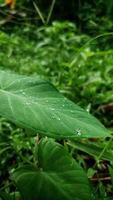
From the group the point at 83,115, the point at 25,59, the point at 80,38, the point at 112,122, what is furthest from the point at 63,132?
the point at 80,38

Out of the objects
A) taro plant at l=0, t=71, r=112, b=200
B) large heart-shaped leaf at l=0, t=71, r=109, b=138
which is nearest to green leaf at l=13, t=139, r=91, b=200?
taro plant at l=0, t=71, r=112, b=200

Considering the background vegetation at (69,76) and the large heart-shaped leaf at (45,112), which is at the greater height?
the large heart-shaped leaf at (45,112)

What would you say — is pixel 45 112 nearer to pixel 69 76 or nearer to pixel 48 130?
pixel 48 130

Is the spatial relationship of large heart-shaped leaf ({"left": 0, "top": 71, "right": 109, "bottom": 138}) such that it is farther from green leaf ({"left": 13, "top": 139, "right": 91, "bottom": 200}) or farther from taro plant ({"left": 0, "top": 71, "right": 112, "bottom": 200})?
green leaf ({"left": 13, "top": 139, "right": 91, "bottom": 200})

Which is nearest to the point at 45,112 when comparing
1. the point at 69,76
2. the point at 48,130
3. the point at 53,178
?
the point at 48,130

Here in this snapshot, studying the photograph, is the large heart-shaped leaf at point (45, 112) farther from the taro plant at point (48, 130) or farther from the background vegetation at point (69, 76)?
the background vegetation at point (69, 76)

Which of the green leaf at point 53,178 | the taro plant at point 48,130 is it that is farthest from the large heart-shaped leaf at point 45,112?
the green leaf at point 53,178

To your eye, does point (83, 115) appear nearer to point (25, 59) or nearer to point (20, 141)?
point (20, 141)
